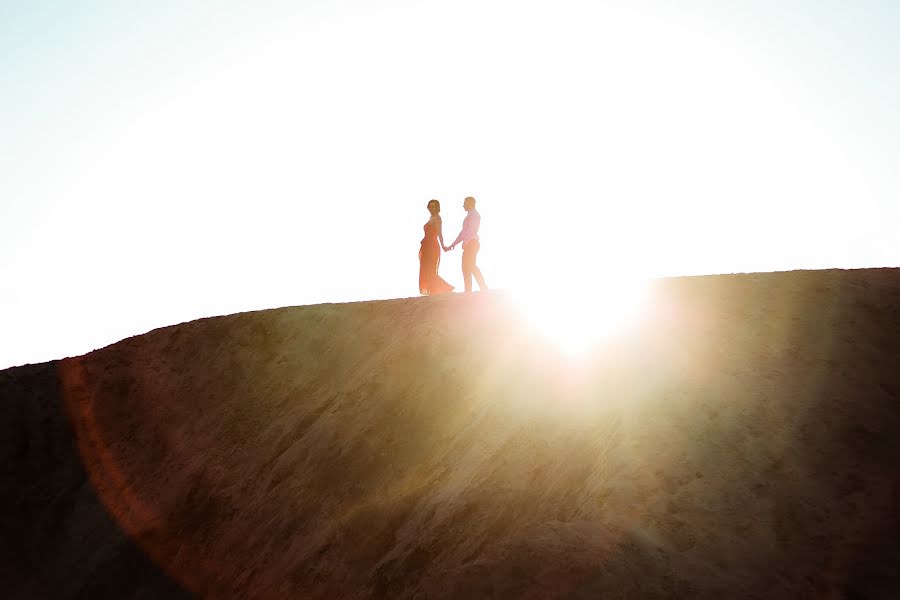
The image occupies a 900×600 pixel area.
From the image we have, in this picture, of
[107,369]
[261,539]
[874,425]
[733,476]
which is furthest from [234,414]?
[874,425]

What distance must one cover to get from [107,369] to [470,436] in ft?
32.9

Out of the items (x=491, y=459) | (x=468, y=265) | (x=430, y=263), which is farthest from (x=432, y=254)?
(x=491, y=459)

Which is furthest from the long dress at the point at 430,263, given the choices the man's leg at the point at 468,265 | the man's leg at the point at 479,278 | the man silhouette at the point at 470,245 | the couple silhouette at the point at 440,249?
the man's leg at the point at 479,278

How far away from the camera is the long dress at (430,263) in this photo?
14195 millimetres

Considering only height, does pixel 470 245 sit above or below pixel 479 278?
above

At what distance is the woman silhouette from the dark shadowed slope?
169 centimetres

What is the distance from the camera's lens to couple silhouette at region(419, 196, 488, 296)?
543 inches

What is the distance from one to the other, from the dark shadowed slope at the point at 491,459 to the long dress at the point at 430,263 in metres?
1.68

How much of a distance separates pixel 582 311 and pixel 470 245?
3.96 metres

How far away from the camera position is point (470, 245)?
1378cm

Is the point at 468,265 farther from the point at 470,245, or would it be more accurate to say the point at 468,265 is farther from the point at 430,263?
the point at 430,263

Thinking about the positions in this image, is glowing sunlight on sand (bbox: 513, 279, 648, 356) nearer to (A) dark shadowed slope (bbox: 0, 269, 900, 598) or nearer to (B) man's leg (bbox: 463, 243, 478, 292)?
(A) dark shadowed slope (bbox: 0, 269, 900, 598)

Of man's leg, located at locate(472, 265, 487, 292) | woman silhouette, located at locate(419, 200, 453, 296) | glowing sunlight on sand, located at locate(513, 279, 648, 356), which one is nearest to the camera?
glowing sunlight on sand, located at locate(513, 279, 648, 356)

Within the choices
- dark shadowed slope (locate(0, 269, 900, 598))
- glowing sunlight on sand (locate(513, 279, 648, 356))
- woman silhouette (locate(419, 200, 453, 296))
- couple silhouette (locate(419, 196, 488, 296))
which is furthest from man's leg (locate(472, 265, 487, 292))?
glowing sunlight on sand (locate(513, 279, 648, 356))
